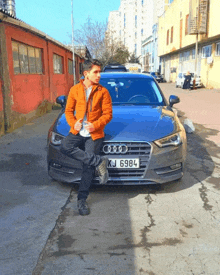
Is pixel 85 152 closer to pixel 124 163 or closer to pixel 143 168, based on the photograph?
pixel 124 163

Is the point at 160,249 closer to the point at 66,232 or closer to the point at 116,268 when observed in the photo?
the point at 116,268

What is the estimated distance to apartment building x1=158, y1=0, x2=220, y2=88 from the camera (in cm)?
2500

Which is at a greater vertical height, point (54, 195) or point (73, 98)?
point (73, 98)

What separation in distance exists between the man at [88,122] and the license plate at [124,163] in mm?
239

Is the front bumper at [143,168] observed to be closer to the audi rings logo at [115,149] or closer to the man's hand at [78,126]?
the audi rings logo at [115,149]

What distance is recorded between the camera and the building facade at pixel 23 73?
8.20m

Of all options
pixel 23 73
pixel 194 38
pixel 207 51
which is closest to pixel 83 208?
pixel 23 73

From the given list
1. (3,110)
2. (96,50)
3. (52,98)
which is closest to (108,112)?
(3,110)

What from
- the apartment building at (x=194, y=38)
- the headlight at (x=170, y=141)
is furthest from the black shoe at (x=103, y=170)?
the apartment building at (x=194, y=38)

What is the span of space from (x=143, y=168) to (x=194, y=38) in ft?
91.5

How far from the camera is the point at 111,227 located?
3055mm

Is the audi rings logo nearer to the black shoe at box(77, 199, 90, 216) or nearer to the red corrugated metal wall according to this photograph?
the black shoe at box(77, 199, 90, 216)

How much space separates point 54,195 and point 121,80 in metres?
2.39

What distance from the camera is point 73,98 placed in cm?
327
